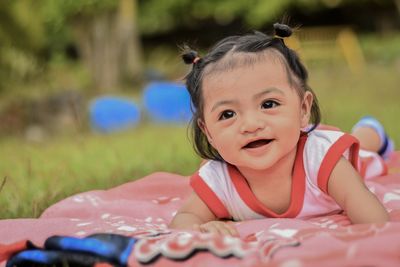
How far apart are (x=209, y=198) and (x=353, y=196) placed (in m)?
0.48

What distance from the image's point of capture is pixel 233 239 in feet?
5.74

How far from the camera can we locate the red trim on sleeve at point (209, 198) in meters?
2.33

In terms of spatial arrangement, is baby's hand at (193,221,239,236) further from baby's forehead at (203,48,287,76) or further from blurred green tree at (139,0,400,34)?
blurred green tree at (139,0,400,34)

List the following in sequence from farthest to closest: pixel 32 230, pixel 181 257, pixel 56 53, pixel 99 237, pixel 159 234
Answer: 1. pixel 56 53
2. pixel 32 230
3. pixel 159 234
4. pixel 99 237
5. pixel 181 257

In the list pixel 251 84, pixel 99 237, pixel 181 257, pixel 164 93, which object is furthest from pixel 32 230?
pixel 164 93

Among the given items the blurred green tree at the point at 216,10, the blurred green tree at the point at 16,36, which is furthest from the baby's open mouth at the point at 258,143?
the blurred green tree at the point at 216,10

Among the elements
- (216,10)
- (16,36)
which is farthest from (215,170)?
(216,10)

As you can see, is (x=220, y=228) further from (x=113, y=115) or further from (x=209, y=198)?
(x=113, y=115)

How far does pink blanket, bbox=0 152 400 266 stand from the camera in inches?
62.7

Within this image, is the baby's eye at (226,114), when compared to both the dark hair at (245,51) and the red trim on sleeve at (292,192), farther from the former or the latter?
the red trim on sleeve at (292,192)

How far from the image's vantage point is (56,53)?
53.4 feet

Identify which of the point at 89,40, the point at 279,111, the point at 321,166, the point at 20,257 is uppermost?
the point at 89,40

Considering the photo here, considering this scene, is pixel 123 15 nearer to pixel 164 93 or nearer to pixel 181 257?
pixel 164 93

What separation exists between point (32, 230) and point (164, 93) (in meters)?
5.09
